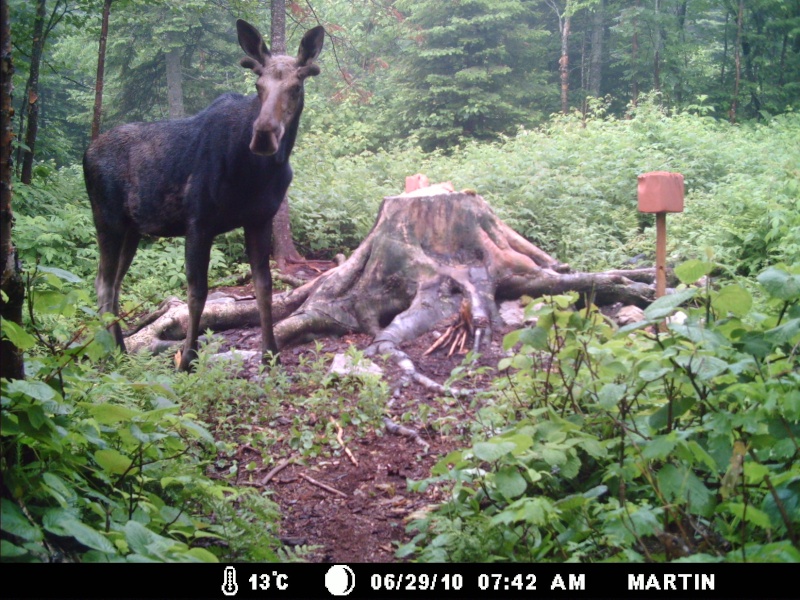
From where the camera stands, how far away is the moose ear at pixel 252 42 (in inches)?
219

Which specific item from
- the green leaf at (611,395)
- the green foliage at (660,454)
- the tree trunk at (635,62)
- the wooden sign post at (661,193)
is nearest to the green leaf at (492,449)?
the green foliage at (660,454)

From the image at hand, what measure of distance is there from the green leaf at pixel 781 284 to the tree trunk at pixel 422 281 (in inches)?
167

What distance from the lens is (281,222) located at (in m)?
10.3

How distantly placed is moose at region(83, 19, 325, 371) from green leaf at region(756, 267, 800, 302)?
365cm

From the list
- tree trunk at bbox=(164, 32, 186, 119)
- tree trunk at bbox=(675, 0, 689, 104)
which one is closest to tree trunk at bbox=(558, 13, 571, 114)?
tree trunk at bbox=(675, 0, 689, 104)

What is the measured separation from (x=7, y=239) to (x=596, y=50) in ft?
76.6

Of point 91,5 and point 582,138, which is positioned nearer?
point 91,5

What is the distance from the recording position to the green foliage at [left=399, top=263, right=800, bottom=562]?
2396mm

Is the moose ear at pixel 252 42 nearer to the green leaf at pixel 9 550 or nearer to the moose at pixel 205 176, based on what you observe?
the moose at pixel 205 176
